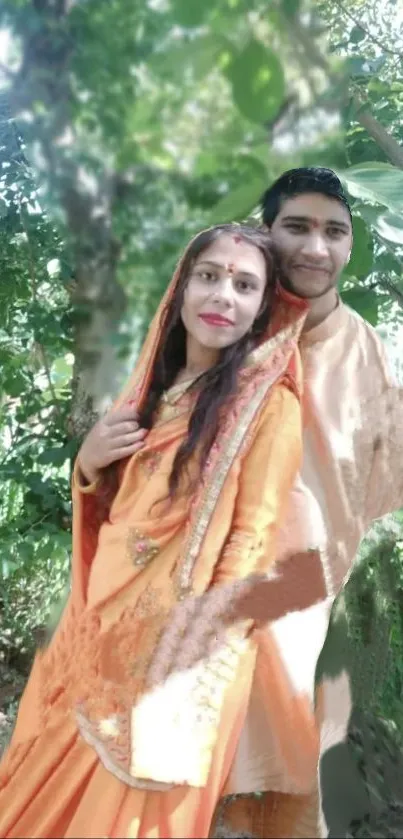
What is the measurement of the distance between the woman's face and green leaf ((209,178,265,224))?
25 millimetres

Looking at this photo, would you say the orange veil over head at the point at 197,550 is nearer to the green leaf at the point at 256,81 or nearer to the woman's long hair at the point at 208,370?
the woman's long hair at the point at 208,370

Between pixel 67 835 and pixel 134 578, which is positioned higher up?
pixel 134 578

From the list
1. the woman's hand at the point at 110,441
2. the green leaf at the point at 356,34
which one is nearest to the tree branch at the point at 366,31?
the green leaf at the point at 356,34

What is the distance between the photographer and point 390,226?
0.91m

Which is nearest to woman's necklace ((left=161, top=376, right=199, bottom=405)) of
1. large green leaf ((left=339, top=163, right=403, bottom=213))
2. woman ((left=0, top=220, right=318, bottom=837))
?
woman ((left=0, top=220, right=318, bottom=837))

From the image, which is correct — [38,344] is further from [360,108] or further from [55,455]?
[360,108]

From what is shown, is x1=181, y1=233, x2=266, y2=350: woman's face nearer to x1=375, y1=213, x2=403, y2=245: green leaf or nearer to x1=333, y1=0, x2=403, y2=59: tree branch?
x1=375, y1=213, x2=403, y2=245: green leaf

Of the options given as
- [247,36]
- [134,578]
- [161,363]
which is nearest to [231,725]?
[134,578]

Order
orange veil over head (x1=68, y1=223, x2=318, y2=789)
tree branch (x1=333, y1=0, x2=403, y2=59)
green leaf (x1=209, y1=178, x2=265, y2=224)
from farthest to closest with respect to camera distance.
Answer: tree branch (x1=333, y1=0, x2=403, y2=59)
green leaf (x1=209, y1=178, x2=265, y2=224)
orange veil over head (x1=68, y1=223, x2=318, y2=789)

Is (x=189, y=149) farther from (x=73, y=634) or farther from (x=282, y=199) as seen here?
(x=73, y=634)

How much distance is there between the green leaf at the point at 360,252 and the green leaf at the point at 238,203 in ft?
0.36

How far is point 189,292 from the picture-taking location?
0.85 m

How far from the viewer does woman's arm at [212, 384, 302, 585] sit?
785mm

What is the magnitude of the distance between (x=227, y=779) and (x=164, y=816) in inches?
2.6
